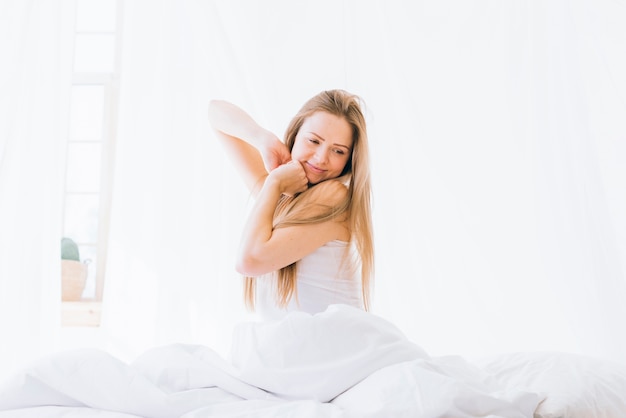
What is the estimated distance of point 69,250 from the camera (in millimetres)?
2672

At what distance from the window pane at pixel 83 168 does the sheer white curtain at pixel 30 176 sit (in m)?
0.58

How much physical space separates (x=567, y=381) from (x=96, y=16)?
7.79 ft

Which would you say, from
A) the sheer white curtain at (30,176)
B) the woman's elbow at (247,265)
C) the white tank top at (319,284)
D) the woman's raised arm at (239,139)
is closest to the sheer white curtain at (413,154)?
the sheer white curtain at (30,176)

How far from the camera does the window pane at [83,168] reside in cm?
279

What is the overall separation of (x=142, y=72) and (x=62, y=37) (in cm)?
29

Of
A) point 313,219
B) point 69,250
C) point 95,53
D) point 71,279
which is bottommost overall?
point 71,279

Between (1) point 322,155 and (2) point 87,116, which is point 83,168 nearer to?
(2) point 87,116

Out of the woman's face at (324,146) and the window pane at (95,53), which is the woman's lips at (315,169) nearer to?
the woman's face at (324,146)

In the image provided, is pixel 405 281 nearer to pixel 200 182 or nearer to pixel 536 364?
pixel 200 182

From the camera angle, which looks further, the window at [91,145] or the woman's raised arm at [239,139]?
the window at [91,145]

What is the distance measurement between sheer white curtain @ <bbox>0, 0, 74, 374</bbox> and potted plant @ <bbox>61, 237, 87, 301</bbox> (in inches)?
18.4

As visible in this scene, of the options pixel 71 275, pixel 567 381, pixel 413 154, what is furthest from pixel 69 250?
pixel 567 381

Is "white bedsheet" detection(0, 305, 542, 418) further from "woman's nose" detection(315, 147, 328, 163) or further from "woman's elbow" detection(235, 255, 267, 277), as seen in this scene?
"woman's nose" detection(315, 147, 328, 163)

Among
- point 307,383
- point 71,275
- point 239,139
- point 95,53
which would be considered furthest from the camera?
point 95,53
